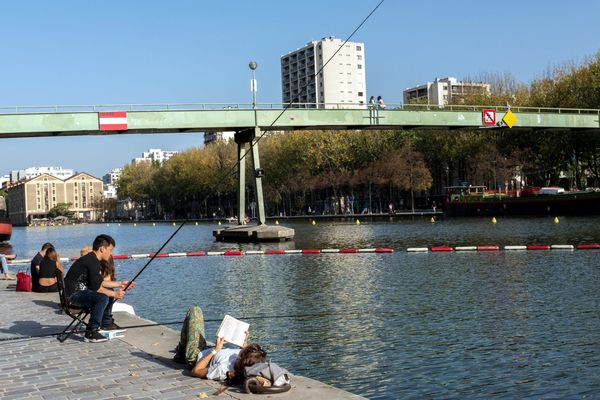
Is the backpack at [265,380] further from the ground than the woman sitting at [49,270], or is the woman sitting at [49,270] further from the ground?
the woman sitting at [49,270]

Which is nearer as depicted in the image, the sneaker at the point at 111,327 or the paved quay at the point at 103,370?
the paved quay at the point at 103,370

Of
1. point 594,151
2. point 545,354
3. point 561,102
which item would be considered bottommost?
point 545,354

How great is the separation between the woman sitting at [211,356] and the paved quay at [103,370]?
16 centimetres

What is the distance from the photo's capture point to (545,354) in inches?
476

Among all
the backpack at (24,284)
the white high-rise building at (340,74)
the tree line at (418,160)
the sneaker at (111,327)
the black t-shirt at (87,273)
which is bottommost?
the sneaker at (111,327)

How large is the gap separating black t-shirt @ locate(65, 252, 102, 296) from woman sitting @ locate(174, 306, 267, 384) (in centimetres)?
254

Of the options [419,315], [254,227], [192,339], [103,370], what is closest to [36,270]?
[419,315]

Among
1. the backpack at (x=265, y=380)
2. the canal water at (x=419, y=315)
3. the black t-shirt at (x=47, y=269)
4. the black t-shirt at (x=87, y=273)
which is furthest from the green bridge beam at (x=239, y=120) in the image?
the backpack at (x=265, y=380)

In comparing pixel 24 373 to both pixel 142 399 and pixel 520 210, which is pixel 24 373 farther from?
pixel 520 210

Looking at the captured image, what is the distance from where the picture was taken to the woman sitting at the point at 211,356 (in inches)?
350

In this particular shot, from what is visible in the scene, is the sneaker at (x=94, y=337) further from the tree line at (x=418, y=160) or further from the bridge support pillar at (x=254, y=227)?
the tree line at (x=418, y=160)

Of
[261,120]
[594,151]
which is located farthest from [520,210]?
[261,120]

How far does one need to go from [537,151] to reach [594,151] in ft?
29.5

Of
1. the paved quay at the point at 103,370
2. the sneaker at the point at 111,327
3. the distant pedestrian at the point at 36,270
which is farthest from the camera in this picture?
the distant pedestrian at the point at 36,270
